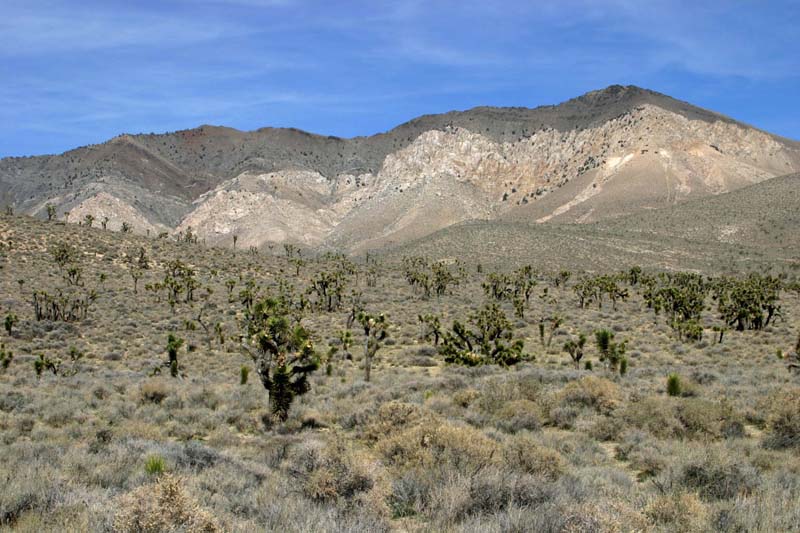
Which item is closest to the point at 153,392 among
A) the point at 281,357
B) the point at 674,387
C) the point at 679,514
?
the point at 281,357

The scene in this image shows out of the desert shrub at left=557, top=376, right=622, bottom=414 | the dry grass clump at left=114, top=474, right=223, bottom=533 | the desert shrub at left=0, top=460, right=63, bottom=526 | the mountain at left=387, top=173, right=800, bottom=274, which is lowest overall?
the desert shrub at left=557, top=376, right=622, bottom=414

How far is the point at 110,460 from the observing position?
9.57m

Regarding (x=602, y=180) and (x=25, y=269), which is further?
(x=602, y=180)

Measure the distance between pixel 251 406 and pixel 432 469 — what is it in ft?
34.4

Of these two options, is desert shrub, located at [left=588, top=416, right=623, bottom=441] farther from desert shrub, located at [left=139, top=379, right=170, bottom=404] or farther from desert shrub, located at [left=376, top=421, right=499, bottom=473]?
desert shrub, located at [left=139, top=379, right=170, bottom=404]

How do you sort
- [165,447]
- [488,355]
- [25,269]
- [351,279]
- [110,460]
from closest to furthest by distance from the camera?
1. [110,460]
2. [165,447]
3. [488,355]
4. [25,269]
5. [351,279]

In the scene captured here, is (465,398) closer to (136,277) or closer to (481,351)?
(481,351)

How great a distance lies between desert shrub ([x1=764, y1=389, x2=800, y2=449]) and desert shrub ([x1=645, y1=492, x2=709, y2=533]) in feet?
18.2

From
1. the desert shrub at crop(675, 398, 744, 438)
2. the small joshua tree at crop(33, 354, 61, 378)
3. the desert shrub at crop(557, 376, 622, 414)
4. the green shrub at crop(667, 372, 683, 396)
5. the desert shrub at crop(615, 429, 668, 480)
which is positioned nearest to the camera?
the desert shrub at crop(615, 429, 668, 480)

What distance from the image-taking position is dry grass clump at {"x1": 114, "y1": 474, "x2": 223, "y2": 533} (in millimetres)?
5895

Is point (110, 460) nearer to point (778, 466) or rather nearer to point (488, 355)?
point (778, 466)

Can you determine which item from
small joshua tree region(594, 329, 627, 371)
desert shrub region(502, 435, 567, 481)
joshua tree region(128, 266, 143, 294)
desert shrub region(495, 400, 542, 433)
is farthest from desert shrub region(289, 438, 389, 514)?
joshua tree region(128, 266, 143, 294)

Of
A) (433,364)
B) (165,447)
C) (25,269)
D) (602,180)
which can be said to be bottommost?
(433,364)

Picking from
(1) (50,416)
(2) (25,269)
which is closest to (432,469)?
(1) (50,416)
